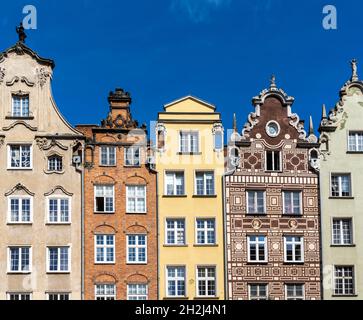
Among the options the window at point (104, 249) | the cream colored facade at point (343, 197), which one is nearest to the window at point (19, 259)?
the window at point (104, 249)

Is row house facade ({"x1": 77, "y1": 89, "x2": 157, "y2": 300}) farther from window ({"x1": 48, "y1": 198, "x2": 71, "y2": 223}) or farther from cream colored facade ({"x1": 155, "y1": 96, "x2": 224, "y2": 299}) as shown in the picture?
window ({"x1": 48, "y1": 198, "x2": 71, "y2": 223})

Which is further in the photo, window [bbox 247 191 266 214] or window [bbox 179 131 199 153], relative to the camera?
window [bbox 179 131 199 153]

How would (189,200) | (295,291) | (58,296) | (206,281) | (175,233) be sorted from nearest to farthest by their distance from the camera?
(58,296)
(206,281)
(295,291)
(175,233)
(189,200)

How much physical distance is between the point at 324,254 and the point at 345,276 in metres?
1.59

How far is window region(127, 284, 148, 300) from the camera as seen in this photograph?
2238 inches

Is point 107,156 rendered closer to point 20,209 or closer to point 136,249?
point 136,249

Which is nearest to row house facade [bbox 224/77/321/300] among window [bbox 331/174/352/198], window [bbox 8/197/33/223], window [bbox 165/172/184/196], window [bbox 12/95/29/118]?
window [bbox 331/174/352/198]

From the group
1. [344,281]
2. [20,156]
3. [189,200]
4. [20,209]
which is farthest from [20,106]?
[344,281]

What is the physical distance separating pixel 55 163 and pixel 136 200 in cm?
475

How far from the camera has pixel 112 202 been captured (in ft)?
190

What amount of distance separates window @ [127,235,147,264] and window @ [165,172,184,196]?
2.93 metres

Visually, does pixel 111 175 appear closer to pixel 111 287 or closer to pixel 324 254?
pixel 111 287

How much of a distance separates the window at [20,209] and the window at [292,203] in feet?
44.4

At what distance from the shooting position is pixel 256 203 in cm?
5859
